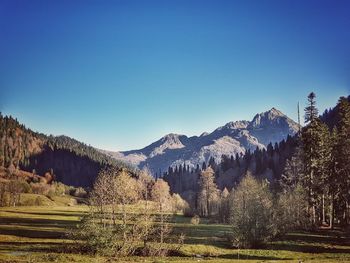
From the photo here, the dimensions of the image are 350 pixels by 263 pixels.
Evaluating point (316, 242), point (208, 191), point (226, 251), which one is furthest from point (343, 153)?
point (208, 191)

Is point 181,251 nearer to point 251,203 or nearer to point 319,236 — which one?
point 251,203

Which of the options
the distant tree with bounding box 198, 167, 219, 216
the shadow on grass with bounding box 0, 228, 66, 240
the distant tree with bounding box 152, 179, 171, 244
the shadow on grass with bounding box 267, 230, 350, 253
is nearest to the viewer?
the shadow on grass with bounding box 267, 230, 350, 253

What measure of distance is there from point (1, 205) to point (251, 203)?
158480mm

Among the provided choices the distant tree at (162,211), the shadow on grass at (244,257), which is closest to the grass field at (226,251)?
the shadow on grass at (244,257)

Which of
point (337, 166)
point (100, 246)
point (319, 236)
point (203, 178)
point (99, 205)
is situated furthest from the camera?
point (203, 178)

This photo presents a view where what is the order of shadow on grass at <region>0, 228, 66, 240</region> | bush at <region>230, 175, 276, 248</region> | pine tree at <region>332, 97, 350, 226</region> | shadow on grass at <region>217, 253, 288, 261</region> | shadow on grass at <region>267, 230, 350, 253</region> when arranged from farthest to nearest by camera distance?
1. shadow on grass at <region>0, 228, 66, 240</region>
2. pine tree at <region>332, 97, 350, 226</region>
3. bush at <region>230, 175, 276, 248</region>
4. shadow on grass at <region>267, 230, 350, 253</region>
5. shadow on grass at <region>217, 253, 288, 261</region>

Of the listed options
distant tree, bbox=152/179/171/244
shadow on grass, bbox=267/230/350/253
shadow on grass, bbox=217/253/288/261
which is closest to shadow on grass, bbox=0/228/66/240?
distant tree, bbox=152/179/171/244

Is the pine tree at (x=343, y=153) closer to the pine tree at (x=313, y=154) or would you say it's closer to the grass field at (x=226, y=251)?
the pine tree at (x=313, y=154)

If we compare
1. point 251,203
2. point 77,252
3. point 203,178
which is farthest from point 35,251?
point 203,178

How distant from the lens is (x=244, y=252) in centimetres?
5819

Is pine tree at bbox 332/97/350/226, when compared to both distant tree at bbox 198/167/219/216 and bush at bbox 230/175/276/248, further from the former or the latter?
distant tree at bbox 198/167/219/216

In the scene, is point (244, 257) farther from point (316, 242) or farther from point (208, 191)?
point (208, 191)

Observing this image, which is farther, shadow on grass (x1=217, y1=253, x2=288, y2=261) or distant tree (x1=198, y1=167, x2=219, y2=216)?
distant tree (x1=198, y1=167, x2=219, y2=216)

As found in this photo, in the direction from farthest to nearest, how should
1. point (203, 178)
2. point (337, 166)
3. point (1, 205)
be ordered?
point (1, 205) < point (203, 178) < point (337, 166)
